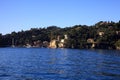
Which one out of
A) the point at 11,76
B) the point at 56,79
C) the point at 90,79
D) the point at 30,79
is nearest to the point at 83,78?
the point at 90,79

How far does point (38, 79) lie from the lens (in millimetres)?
43156

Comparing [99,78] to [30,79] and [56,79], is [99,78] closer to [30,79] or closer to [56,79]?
[56,79]

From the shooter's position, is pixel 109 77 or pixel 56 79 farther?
pixel 109 77

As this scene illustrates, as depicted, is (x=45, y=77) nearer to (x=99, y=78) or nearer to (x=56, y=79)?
(x=56, y=79)

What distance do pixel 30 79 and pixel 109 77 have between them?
1239 cm

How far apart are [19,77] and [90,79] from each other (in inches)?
404

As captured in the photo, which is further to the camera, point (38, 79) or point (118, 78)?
point (118, 78)

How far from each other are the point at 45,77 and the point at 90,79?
6.59m

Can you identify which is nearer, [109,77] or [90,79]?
[90,79]

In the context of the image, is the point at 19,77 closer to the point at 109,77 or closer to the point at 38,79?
the point at 38,79

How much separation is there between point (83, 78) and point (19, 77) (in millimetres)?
9304

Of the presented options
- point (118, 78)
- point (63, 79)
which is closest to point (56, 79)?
point (63, 79)

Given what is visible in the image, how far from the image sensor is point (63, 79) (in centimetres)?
4372

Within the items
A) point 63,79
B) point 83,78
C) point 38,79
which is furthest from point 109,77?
point 38,79
